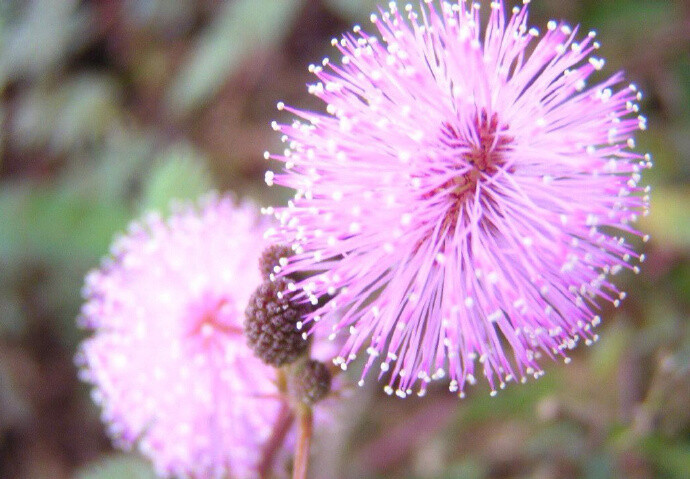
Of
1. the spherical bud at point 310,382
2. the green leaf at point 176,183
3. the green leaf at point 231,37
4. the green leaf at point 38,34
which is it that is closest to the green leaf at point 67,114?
the green leaf at point 38,34

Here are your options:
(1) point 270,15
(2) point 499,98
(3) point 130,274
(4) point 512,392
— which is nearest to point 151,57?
(1) point 270,15

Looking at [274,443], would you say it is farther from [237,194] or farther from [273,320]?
[237,194]

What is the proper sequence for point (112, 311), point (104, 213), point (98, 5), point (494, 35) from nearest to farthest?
1. point (494, 35)
2. point (112, 311)
3. point (104, 213)
4. point (98, 5)

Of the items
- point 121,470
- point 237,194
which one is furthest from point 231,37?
point 121,470

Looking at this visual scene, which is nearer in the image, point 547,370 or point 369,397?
point 547,370

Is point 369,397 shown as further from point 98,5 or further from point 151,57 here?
point 98,5

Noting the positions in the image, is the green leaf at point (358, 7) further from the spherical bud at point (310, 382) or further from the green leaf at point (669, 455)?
the green leaf at point (669, 455)
